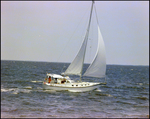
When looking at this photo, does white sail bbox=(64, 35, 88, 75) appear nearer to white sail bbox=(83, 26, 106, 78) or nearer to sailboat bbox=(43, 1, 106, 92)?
sailboat bbox=(43, 1, 106, 92)

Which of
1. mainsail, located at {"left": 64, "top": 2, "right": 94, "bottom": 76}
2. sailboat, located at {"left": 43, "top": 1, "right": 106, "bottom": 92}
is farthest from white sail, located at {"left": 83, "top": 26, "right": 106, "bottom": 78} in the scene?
mainsail, located at {"left": 64, "top": 2, "right": 94, "bottom": 76}

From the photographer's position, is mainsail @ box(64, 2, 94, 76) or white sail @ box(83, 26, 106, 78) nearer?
white sail @ box(83, 26, 106, 78)

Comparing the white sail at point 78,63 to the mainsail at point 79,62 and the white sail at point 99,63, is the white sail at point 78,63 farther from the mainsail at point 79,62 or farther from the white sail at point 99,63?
the white sail at point 99,63

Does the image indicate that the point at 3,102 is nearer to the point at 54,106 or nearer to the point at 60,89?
the point at 54,106

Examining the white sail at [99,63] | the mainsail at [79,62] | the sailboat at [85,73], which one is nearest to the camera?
the sailboat at [85,73]

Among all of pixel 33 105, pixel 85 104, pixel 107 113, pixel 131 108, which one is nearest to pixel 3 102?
pixel 33 105

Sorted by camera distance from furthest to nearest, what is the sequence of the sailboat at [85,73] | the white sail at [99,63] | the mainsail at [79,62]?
the mainsail at [79,62]
the white sail at [99,63]
the sailboat at [85,73]

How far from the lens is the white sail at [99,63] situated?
127 feet

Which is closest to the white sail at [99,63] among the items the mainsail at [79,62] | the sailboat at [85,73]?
the sailboat at [85,73]

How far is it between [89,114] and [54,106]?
5499 mm

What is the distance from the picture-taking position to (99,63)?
38.9 m

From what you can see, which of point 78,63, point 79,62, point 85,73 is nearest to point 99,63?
point 85,73

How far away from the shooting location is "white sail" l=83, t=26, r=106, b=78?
1518 inches

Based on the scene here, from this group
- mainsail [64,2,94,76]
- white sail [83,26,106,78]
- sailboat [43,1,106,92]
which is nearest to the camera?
sailboat [43,1,106,92]
